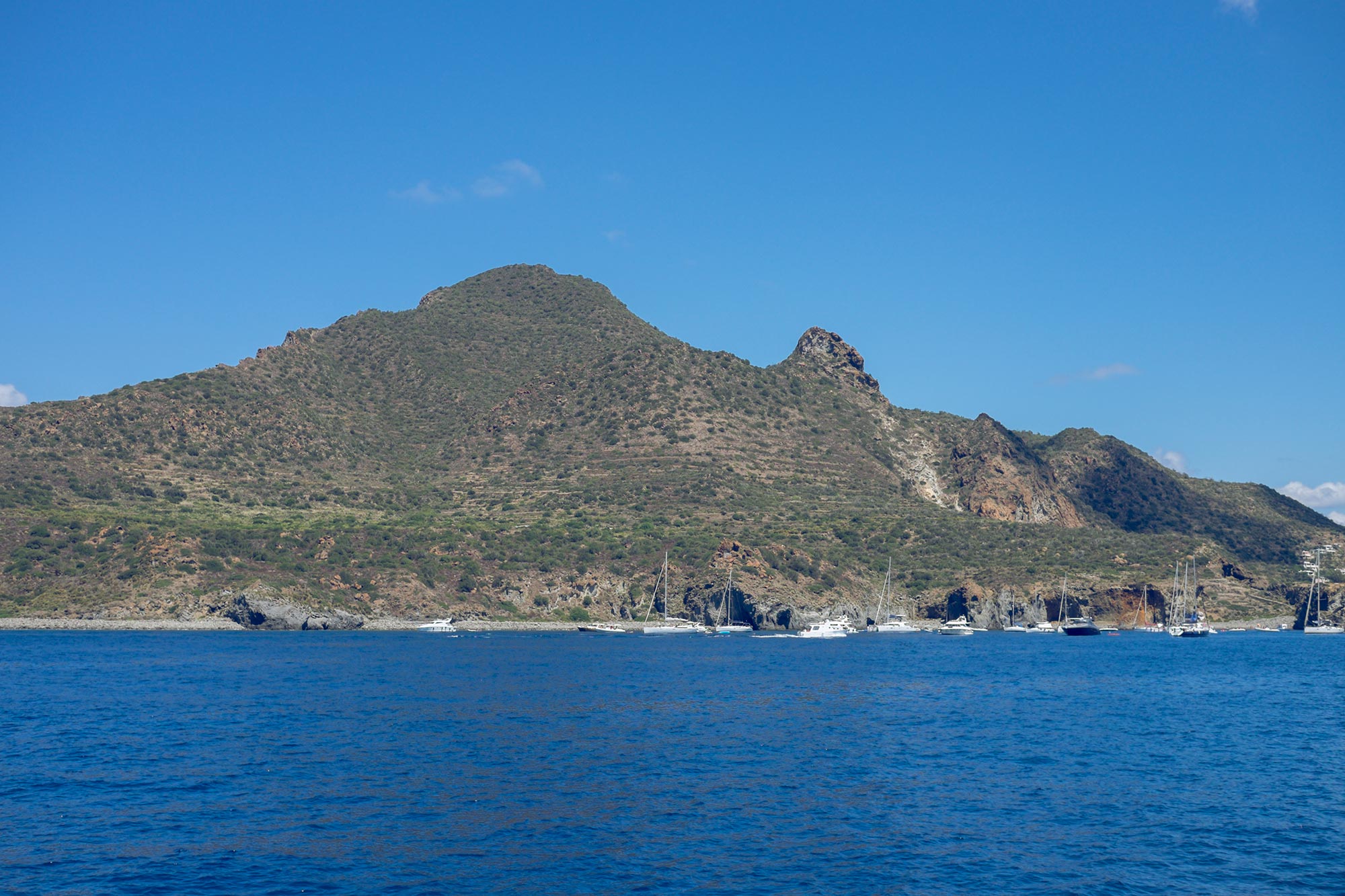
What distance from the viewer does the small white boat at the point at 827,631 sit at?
409 feet

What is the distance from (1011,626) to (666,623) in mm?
48684

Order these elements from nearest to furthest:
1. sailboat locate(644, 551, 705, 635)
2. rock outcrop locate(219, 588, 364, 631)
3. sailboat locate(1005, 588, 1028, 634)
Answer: rock outcrop locate(219, 588, 364, 631), sailboat locate(644, 551, 705, 635), sailboat locate(1005, 588, 1028, 634)

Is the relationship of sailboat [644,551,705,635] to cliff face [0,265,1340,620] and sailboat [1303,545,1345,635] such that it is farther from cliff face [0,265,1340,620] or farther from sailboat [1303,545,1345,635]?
sailboat [1303,545,1345,635]

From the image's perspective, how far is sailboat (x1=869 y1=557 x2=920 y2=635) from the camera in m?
138

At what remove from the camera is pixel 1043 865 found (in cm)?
2956

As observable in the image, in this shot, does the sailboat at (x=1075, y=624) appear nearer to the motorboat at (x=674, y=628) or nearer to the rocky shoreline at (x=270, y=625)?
the rocky shoreline at (x=270, y=625)

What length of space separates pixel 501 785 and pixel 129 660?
5798 centimetres

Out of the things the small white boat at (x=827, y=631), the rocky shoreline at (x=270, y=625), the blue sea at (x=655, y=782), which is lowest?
the blue sea at (x=655, y=782)

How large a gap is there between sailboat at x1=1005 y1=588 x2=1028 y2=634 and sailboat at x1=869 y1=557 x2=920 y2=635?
45.4ft

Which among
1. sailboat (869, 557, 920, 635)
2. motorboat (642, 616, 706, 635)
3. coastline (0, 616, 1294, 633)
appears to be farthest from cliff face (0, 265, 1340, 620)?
motorboat (642, 616, 706, 635)

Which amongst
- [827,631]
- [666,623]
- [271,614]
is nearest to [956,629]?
[827,631]

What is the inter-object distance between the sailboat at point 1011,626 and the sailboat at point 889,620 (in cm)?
1383

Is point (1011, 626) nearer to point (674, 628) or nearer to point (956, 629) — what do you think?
point (956, 629)

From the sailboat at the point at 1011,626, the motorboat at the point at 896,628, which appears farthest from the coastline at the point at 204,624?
the sailboat at the point at 1011,626
